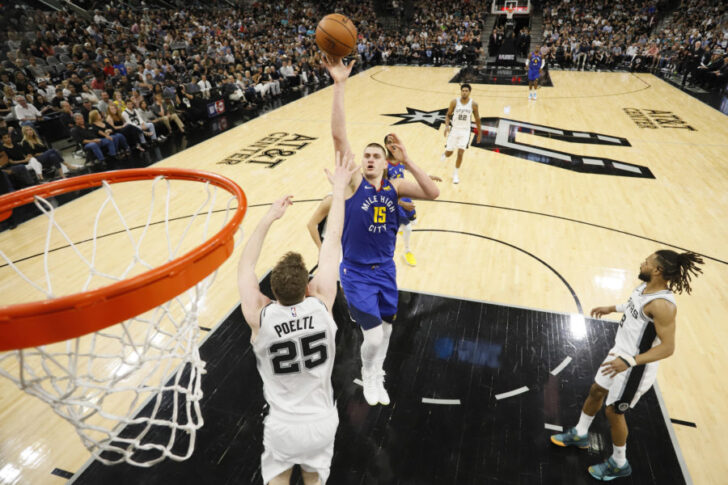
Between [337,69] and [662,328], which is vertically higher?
[337,69]

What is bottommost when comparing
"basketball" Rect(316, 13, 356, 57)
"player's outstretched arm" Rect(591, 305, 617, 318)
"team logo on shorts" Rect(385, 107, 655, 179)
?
"team logo on shorts" Rect(385, 107, 655, 179)

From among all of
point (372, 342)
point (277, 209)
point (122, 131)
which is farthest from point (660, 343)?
point (122, 131)

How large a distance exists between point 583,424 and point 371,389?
58.8 inches

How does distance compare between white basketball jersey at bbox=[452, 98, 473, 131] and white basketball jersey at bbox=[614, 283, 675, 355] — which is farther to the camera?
white basketball jersey at bbox=[452, 98, 473, 131]

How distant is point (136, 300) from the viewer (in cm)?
175

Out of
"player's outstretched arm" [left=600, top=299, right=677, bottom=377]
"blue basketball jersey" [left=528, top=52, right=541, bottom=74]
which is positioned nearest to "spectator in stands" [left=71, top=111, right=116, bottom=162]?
"player's outstretched arm" [left=600, top=299, right=677, bottom=377]

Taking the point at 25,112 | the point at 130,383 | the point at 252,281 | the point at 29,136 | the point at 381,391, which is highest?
the point at 252,281

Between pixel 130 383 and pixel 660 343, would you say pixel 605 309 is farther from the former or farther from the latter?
pixel 130 383

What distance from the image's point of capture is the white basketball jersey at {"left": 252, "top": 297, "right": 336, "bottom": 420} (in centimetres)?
188

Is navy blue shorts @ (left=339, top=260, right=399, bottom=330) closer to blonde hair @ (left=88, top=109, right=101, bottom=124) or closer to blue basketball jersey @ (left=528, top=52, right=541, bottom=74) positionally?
blonde hair @ (left=88, top=109, right=101, bottom=124)

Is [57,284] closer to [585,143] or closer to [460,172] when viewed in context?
[460,172]

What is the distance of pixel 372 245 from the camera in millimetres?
3117

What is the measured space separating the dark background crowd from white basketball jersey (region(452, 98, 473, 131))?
6.98m

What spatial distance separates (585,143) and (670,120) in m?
3.74
